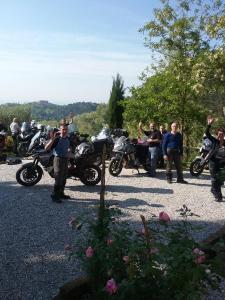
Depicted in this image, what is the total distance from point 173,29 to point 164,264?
12844 millimetres

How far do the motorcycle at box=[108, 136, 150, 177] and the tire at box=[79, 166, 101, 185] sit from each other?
151cm

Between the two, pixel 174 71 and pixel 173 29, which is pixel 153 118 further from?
pixel 173 29

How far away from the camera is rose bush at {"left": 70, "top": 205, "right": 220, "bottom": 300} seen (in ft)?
10.4

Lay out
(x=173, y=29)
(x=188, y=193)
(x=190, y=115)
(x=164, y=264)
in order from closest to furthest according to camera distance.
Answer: (x=164, y=264)
(x=188, y=193)
(x=173, y=29)
(x=190, y=115)

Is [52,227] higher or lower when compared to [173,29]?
lower

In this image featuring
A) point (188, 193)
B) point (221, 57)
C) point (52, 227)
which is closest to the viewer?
point (52, 227)

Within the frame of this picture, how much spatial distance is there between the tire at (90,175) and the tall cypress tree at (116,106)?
1819 centimetres

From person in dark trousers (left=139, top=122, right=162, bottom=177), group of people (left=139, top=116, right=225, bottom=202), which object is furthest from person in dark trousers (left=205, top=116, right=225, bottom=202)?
person in dark trousers (left=139, top=122, right=162, bottom=177)

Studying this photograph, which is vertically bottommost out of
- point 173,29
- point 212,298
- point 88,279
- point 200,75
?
point 212,298

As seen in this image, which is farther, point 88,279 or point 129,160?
point 129,160

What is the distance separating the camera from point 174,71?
50.5 feet

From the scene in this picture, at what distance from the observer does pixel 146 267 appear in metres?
3.27

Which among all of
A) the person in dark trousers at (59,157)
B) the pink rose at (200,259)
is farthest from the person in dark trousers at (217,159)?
the pink rose at (200,259)

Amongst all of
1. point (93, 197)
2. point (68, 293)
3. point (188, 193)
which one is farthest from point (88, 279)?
point (188, 193)
